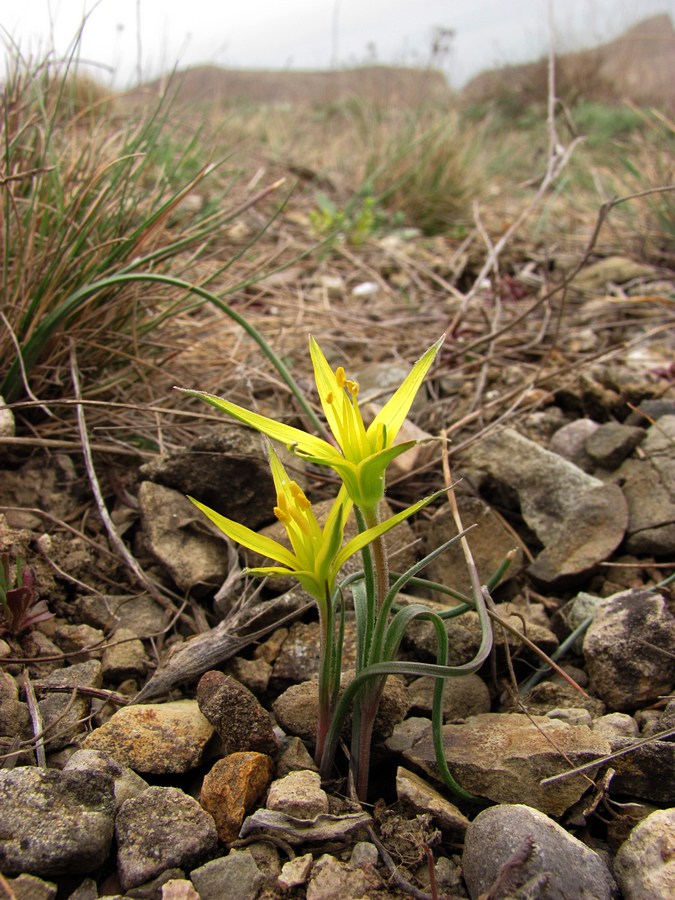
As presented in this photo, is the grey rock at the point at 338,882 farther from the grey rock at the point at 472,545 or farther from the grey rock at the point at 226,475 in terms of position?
the grey rock at the point at 226,475

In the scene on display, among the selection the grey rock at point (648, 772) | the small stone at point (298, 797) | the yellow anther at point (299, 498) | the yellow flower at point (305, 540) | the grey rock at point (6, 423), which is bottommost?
the small stone at point (298, 797)

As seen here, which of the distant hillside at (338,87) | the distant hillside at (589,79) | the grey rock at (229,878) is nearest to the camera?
the grey rock at (229,878)

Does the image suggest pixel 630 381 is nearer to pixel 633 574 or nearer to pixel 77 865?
pixel 633 574

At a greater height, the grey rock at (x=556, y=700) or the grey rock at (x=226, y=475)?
the grey rock at (x=226, y=475)

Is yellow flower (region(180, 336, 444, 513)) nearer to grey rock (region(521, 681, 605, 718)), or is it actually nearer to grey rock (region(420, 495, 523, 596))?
grey rock (region(521, 681, 605, 718))

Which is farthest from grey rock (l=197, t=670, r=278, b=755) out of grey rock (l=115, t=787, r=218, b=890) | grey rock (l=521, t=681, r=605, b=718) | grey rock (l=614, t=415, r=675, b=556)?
grey rock (l=614, t=415, r=675, b=556)

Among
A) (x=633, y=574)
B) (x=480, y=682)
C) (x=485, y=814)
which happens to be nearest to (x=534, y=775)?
(x=485, y=814)

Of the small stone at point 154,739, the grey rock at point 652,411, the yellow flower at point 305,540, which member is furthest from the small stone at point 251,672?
→ the grey rock at point 652,411

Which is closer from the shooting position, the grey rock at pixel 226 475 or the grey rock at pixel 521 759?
the grey rock at pixel 521 759

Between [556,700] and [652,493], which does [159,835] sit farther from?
[652,493]
